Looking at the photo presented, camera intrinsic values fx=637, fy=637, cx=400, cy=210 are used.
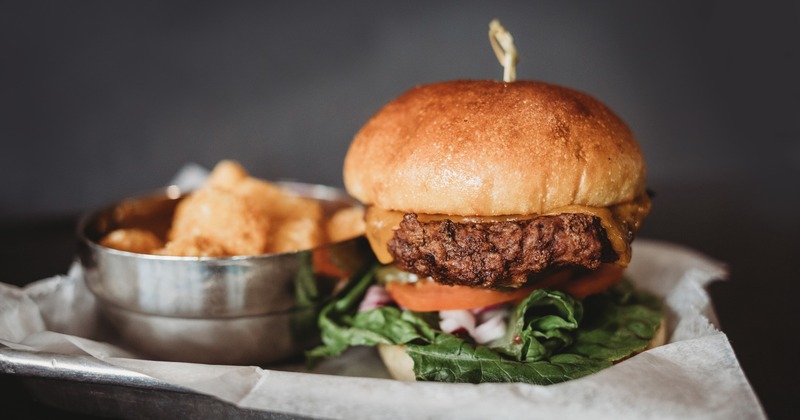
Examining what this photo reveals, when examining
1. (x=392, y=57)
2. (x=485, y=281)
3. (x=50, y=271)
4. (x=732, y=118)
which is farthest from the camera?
(x=732, y=118)

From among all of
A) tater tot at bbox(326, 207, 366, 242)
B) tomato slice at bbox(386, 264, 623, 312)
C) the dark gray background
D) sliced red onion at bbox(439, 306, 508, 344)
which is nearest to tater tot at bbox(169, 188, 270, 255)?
tater tot at bbox(326, 207, 366, 242)

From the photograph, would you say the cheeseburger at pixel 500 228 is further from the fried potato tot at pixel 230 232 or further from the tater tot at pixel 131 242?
the tater tot at pixel 131 242

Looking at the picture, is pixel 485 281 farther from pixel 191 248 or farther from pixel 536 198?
pixel 191 248

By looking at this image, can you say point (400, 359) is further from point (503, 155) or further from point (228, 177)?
point (228, 177)

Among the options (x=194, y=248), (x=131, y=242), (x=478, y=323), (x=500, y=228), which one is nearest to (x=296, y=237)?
(x=194, y=248)

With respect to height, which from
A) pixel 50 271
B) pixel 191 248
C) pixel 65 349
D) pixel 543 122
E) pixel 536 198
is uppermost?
pixel 543 122

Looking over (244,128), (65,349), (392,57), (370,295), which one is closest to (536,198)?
(370,295)
